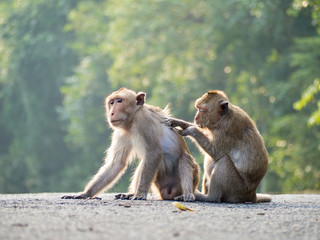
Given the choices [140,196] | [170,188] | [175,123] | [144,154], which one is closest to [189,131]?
[175,123]

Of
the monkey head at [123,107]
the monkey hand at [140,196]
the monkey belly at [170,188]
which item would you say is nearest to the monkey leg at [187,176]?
the monkey belly at [170,188]

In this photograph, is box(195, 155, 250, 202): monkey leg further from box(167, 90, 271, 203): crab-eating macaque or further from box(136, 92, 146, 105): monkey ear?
box(136, 92, 146, 105): monkey ear

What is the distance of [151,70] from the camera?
1049 inches

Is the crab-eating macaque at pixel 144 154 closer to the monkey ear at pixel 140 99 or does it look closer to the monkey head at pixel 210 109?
the monkey ear at pixel 140 99

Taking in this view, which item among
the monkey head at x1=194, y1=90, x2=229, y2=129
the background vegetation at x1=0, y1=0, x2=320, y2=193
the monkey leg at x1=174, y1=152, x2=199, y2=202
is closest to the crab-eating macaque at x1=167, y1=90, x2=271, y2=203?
the monkey head at x1=194, y1=90, x2=229, y2=129

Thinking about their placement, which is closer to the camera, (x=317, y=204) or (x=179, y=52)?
(x=317, y=204)

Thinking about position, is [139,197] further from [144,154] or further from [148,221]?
[148,221]

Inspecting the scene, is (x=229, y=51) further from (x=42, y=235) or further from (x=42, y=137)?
(x=42, y=235)

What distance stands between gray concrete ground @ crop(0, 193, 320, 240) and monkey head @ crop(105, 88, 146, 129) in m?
1.06

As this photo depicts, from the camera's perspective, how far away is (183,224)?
519cm

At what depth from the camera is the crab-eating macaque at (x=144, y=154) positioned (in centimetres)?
731

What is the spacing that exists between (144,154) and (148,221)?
2.11 meters

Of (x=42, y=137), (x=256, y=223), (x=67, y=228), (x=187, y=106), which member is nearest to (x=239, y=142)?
(x=256, y=223)

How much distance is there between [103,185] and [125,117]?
0.93 metres
